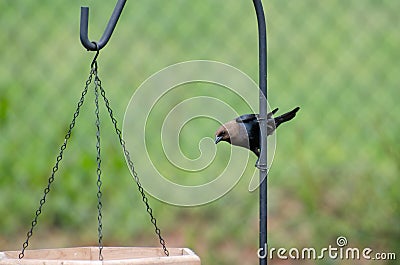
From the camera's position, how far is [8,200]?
2.67 metres

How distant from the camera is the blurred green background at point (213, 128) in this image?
8.63 feet

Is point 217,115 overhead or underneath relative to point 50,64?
underneath

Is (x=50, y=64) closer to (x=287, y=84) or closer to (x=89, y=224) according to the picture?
(x=89, y=224)

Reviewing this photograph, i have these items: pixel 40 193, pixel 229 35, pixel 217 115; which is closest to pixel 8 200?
pixel 40 193

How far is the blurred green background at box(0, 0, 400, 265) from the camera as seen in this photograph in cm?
263

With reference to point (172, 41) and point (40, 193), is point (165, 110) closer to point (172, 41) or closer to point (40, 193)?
point (172, 41)

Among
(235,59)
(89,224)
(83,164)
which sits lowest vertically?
(89,224)

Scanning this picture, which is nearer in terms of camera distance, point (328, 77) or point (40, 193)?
point (40, 193)

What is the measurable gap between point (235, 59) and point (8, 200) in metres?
0.89
